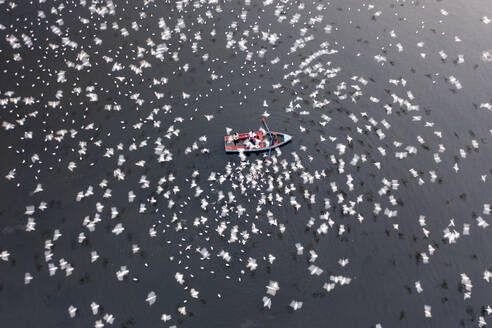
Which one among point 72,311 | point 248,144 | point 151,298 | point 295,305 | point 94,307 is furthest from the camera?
point 248,144

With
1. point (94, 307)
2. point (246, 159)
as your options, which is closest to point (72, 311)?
point (94, 307)

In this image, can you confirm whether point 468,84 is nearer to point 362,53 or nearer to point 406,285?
point 362,53

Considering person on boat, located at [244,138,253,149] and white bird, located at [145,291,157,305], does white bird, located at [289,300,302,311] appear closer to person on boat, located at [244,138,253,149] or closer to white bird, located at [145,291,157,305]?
white bird, located at [145,291,157,305]

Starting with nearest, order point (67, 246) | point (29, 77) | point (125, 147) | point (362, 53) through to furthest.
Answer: point (67, 246) → point (125, 147) → point (29, 77) → point (362, 53)

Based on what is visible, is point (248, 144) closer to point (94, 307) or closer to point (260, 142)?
point (260, 142)

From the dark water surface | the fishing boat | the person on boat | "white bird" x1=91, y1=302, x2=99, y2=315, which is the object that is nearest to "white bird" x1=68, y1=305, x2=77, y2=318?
the dark water surface

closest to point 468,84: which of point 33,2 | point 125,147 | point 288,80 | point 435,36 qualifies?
point 435,36
